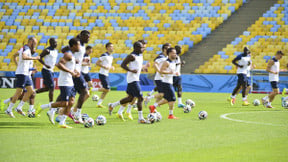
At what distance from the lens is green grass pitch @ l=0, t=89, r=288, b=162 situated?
812cm

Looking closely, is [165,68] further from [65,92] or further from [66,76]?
[65,92]

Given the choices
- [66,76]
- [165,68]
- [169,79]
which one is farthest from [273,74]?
[66,76]

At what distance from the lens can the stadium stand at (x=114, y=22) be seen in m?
37.2

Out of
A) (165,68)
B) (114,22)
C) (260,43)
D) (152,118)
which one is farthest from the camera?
(114,22)

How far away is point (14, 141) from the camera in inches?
383

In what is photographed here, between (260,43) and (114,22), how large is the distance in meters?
12.2

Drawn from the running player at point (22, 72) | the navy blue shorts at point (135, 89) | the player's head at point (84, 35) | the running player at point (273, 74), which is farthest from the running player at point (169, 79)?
the running player at point (273, 74)

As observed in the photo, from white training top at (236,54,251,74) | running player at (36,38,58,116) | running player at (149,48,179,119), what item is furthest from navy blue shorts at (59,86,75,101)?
white training top at (236,54,251,74)

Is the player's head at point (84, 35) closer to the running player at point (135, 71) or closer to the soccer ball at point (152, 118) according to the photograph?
the running player at point (135, 71)

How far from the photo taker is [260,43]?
34312 mm

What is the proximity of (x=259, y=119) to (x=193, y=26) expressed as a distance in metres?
23.7

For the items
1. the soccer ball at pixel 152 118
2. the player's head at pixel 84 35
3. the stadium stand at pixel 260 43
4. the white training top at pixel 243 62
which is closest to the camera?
the player's head at pixel 84 35

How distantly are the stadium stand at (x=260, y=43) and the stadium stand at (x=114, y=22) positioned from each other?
285 centimetres

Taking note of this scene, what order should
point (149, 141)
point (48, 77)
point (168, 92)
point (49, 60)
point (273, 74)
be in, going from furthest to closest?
1. point (273, 74)
2. point (48, 77)
3. point (49, 60)
4. point (168, 92)
5. point (149, 141)
